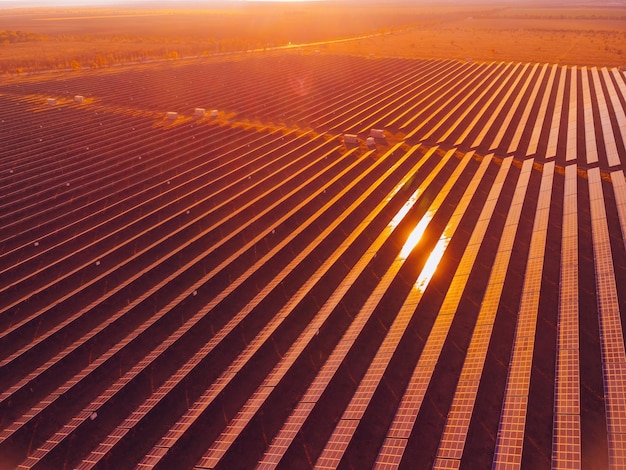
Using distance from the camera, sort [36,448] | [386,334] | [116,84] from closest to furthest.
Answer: [36,448] → [386,334] → [116,84]

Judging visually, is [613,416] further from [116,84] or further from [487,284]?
[116,84]

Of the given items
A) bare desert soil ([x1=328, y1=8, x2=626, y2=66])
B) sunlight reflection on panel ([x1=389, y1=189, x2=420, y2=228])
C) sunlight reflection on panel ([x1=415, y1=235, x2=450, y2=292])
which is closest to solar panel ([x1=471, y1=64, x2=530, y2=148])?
sunlight reflection on panel ([x1=389, y1=189, x2=420, y2=228])

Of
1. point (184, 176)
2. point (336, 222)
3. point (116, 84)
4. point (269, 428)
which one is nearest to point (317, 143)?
point (184, 176)

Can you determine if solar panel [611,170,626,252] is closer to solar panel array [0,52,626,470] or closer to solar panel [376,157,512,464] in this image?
solar panel array [0,52,626,470]

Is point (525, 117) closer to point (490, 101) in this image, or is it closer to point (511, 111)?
point (511, 111)

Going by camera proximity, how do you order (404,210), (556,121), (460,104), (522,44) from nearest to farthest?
(404,210) < (556,121) < (460,104) < (522,44)

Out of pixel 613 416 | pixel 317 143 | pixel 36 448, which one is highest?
pixel 317 143

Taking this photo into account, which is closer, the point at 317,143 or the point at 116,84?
the point at 317,143

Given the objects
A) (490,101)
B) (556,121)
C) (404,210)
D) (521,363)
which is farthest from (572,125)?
(521,363)
